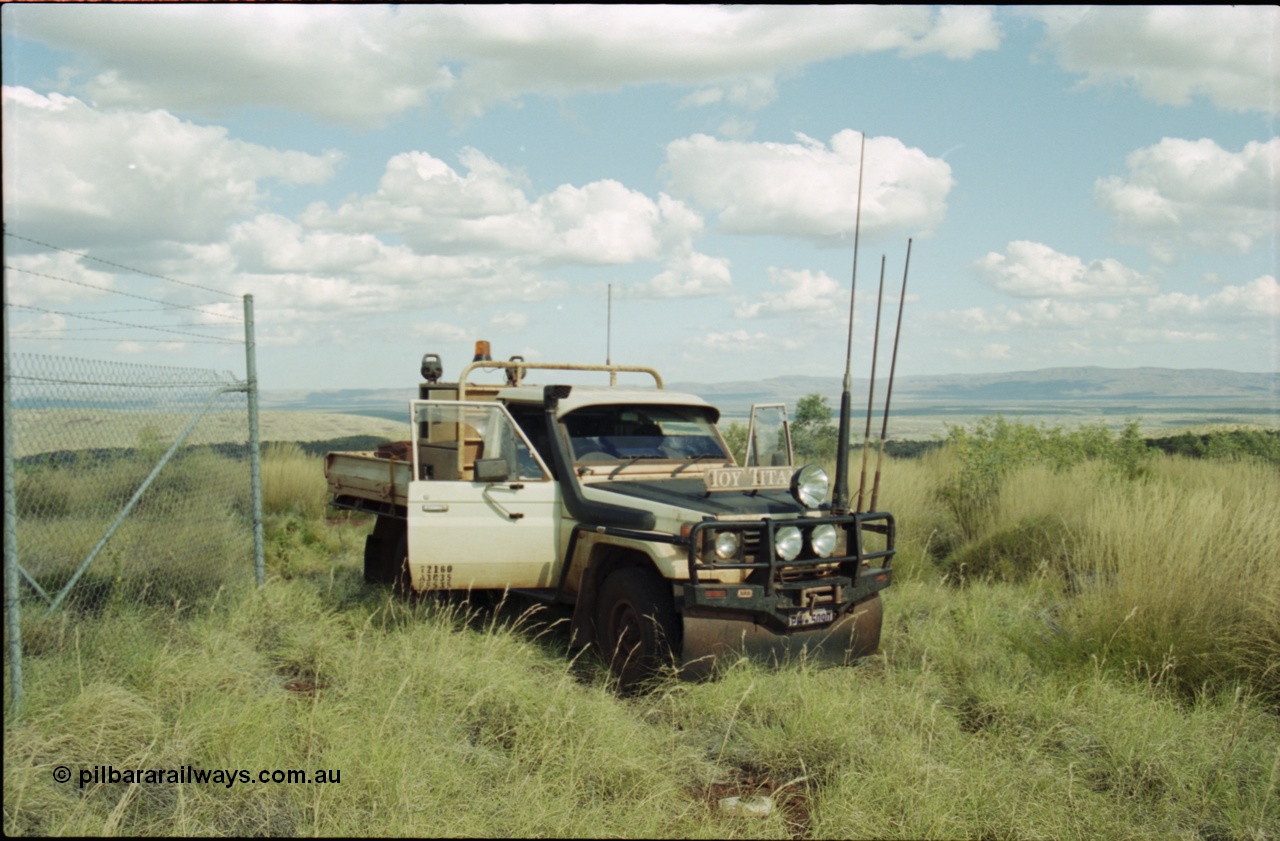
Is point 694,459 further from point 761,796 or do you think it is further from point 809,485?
point 761,796

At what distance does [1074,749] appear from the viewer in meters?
5.17

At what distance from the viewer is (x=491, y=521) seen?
6.87 metres

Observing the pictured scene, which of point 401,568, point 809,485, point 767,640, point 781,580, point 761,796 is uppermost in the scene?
point 809,485

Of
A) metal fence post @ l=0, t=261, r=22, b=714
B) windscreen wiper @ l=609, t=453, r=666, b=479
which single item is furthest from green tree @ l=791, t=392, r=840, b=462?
metal fence post @ l=0, t=261, r=22, b=714

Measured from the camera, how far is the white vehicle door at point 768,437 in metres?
7.73

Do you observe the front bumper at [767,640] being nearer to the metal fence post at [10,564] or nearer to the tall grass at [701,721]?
the tall grass at [701,721]

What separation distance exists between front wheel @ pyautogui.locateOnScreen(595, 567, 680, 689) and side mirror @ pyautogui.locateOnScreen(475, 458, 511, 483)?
1.01 metres

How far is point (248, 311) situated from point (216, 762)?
4967mm

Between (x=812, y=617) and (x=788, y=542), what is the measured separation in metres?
0.50

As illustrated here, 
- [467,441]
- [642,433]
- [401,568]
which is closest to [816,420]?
[401,568]

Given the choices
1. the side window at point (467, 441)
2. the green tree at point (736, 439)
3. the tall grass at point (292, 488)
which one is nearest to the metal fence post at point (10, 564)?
the side window at point (467, 441)

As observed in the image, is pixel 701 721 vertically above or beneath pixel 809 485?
beneath

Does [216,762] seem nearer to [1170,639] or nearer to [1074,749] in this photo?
[1074,749]

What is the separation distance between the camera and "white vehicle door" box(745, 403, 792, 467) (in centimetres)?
773
